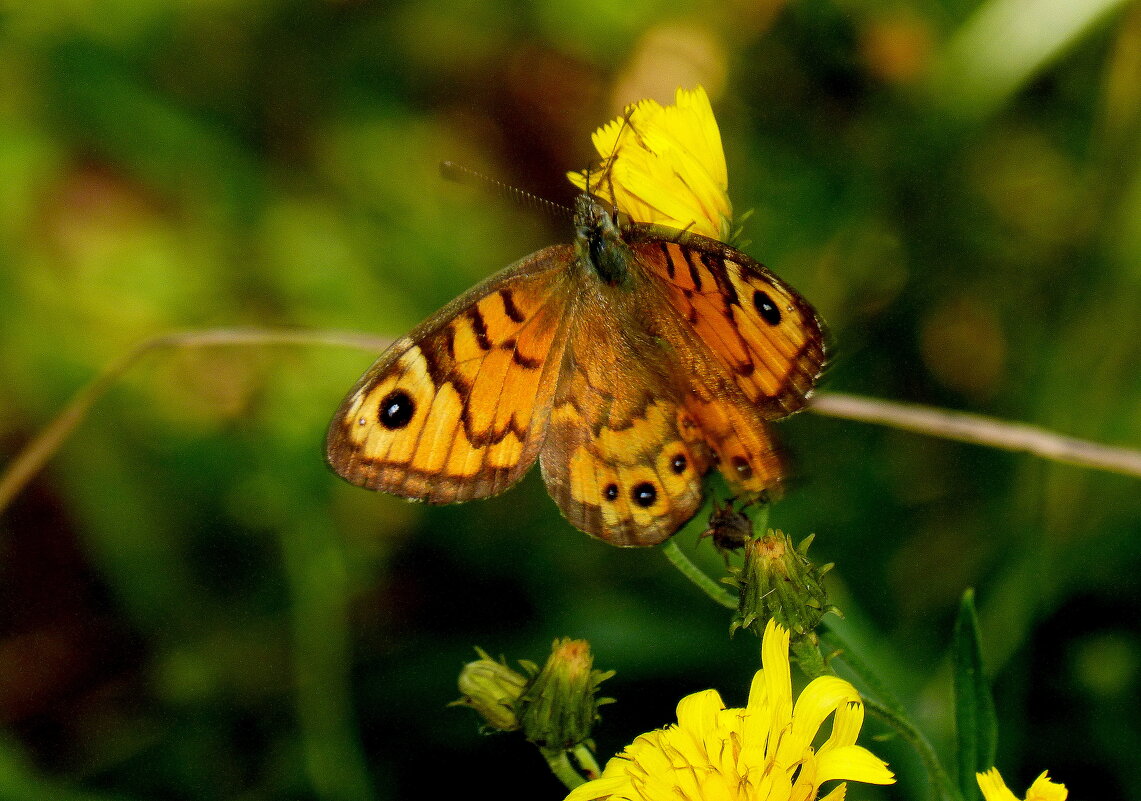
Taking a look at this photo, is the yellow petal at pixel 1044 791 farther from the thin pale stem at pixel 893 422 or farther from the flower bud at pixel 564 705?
the thin pale stem at pixel 893 422

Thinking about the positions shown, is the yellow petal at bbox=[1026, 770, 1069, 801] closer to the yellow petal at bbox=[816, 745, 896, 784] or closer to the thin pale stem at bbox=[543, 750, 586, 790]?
the yellow petal at bbox=[816, 745, 896, 784]

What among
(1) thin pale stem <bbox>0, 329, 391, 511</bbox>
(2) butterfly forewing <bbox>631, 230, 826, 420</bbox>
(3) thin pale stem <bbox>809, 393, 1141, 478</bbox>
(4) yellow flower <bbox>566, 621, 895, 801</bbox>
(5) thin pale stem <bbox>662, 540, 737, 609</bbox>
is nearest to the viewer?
(4) yellow flower <bbox>566, 621, 895, 801</bbox>

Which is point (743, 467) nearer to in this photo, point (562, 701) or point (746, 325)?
point (746, 325)

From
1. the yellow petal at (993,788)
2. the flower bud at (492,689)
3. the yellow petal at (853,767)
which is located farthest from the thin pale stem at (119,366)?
the yellow petal at (993,788)

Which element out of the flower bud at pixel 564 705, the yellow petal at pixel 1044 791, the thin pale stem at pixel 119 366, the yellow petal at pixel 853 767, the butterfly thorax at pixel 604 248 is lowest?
the yellow petal at pixel 1044 791

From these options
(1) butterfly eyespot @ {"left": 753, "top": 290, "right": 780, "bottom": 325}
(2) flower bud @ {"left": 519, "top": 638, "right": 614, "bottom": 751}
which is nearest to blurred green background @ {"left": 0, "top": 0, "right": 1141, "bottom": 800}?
(2) flower bud @ {"left": 519, "top": 638, "right": 614, "bottom": 751}
